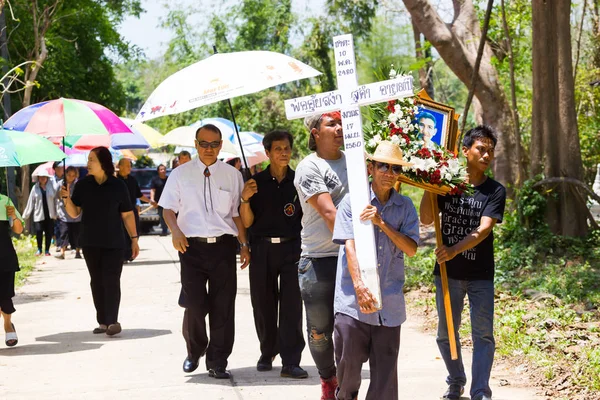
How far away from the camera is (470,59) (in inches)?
666

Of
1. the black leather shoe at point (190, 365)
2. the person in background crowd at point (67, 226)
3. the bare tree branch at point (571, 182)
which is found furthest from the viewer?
the person in background crowd at point (67, 226)

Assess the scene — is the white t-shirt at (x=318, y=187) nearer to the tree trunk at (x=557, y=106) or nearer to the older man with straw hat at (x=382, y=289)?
the older man with straw hat at (x=382, y=289)

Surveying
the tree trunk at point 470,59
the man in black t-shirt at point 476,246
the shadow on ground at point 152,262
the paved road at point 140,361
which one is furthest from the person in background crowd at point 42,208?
the man in black t-shirt at point 476,246

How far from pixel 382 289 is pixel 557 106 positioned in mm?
8917

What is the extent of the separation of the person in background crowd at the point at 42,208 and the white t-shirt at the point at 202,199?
44.1ft

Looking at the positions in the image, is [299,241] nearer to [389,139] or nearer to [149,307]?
[389,139]

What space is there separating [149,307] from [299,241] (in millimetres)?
5070

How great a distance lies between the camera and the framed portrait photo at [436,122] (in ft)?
21.4

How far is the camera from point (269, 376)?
27.1 feet

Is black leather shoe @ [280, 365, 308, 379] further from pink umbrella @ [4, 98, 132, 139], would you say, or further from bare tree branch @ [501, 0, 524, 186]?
bare tree branch @ [501, 0, 524, 186]

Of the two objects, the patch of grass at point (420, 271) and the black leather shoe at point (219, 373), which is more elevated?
the black leather shoe at point (219, 373)

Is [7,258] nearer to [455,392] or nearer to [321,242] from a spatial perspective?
[321,242]

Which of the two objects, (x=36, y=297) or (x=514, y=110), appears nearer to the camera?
(x=36, y=297)

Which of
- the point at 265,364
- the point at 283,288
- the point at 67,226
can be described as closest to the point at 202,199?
the point at 283,288
